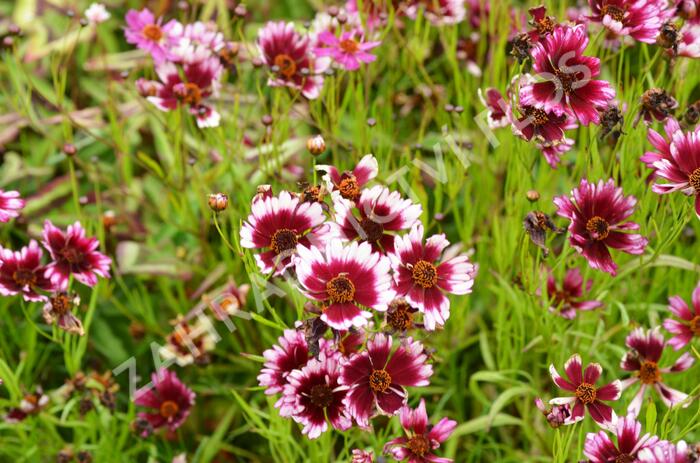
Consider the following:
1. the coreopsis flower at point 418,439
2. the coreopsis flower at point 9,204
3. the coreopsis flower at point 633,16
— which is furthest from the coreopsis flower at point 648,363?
the coreopsis flower at point 9,204

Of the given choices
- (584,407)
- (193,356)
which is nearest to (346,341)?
(584,407)

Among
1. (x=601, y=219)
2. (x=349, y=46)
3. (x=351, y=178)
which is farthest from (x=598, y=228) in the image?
(x=349, y=46)

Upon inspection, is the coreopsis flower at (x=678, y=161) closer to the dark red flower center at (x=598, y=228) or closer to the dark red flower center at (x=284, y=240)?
the dark red flower center at (x=598, y=228)

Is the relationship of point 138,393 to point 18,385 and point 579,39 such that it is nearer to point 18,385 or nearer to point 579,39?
point 18,385

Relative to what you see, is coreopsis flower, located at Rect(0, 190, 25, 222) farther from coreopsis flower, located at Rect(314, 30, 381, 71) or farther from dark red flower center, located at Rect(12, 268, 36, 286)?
coreopsis flower, located at Rect(314, 30, 381, 71)

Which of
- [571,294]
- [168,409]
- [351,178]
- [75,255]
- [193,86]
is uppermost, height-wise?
[351,178]

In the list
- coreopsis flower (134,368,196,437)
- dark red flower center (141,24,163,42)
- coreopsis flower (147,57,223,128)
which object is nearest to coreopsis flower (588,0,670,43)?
coreopsis flower (147,57,223,128)

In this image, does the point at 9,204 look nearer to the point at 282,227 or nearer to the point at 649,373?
the point at 282,227
